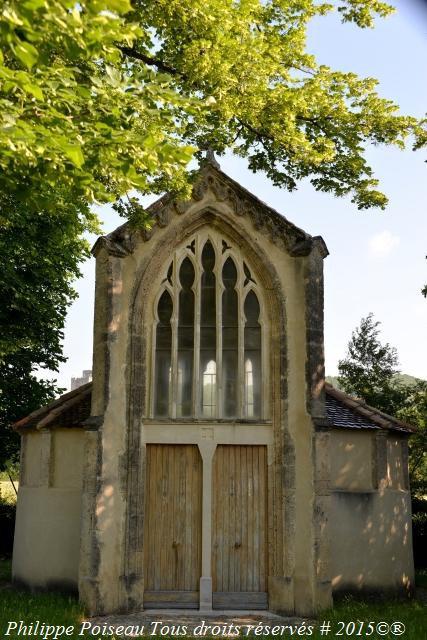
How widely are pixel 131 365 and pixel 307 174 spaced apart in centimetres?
618

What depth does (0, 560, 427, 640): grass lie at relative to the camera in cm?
920

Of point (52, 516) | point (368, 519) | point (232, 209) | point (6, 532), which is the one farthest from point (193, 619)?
point (6, 532)

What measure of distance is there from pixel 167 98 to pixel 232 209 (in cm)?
551

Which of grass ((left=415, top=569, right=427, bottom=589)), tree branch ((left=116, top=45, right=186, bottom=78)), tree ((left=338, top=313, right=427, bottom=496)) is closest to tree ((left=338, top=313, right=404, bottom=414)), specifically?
tree ((left=338, top=313, right=427, bottom=496))

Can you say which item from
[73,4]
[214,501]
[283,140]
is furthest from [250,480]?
[73,4]

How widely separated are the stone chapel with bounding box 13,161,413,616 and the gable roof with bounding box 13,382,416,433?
19 centimetres

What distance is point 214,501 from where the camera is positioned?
11.6 metres

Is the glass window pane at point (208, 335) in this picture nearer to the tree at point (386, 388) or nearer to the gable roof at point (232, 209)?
the gable roof at point (232, 209)

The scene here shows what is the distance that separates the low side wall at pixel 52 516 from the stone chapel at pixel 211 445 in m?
0.04

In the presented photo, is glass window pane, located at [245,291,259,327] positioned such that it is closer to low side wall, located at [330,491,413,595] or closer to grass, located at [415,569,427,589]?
Result: low side wall, located at [330,491,413,595]

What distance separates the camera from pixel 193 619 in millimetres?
10445

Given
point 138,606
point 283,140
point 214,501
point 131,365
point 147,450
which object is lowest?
point 138,606

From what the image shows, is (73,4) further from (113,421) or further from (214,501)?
(214,501)

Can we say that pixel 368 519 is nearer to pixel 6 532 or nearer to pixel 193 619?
pixel 193 619
